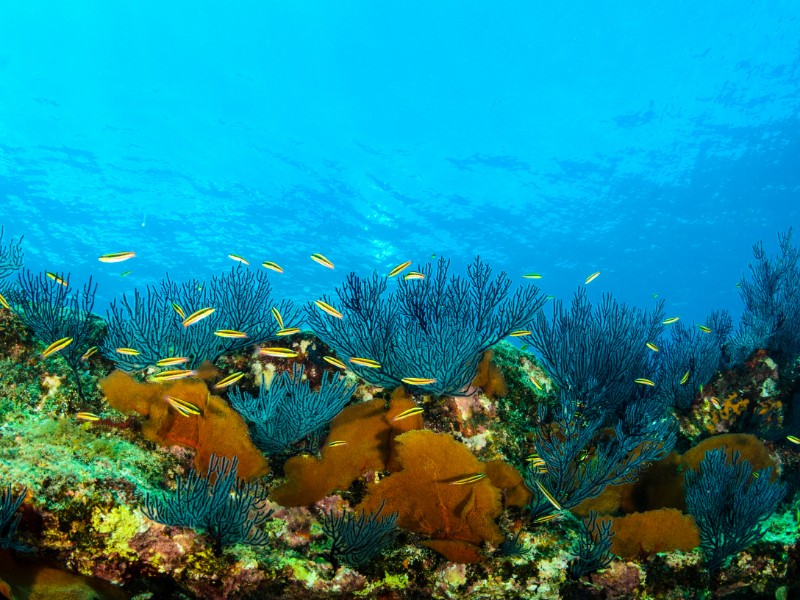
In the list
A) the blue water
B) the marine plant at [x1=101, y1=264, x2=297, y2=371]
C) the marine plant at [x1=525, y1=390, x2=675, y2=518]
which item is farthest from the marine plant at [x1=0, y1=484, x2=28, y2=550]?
the blue water

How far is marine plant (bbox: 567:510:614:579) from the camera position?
3648mm

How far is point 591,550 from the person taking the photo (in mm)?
3680

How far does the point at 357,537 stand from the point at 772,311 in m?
10.7

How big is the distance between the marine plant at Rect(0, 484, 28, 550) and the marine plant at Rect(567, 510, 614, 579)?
4109mm

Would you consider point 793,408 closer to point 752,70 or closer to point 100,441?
point 100,441

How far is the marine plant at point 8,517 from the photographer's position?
2.73m

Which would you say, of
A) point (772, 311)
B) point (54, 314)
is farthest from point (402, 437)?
point (772, 311)

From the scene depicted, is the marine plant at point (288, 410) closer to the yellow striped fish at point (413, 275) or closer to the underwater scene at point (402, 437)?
the underwater scene at point (402, 437)

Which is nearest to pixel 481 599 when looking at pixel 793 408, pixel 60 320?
pixel 60 320

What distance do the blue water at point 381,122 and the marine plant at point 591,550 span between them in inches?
1463

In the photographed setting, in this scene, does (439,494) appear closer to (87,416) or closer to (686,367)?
(87,416)

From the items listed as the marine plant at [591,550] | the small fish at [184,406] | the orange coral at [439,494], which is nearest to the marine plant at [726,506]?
the marine plant at [591,550]

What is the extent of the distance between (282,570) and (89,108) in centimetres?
4285

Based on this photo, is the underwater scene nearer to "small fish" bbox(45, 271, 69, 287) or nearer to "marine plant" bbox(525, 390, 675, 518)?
"marine plant" bbox(525, 390, 675, 518)
